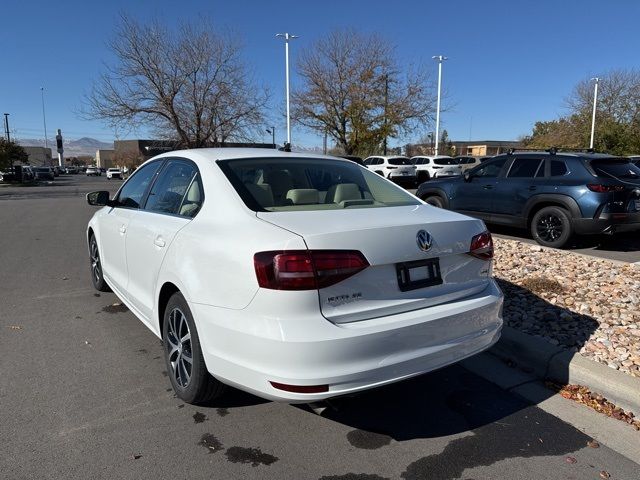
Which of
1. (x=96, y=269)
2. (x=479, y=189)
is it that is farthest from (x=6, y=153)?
(x=479, y=189)

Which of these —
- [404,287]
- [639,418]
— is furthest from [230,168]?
[639,418]

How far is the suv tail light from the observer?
2443 millimetres

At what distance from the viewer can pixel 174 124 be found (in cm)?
2597

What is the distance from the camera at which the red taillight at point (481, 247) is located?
3.06 metres

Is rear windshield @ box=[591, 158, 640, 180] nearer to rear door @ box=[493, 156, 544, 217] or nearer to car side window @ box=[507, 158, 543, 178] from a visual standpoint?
rear door @ box=[493, 156, 544, 217]

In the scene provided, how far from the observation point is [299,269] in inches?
96.3

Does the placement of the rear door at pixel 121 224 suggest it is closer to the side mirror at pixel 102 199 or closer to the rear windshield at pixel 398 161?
the side mirror at pixel 102 199

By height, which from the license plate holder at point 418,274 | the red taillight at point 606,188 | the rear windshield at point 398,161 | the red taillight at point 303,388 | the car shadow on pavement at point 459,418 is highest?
the rear windshield at point 398,161

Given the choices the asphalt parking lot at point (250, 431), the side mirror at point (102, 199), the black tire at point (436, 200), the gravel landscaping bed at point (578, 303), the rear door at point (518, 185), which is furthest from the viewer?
the black tire at point (436, 200)

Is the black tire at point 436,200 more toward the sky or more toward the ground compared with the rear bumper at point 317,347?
more toward the sky

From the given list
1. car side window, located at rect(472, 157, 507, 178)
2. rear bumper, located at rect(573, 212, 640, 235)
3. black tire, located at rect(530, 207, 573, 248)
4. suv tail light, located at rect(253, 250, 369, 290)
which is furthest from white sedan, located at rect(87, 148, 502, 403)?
car side window, located at rect(472, 157, 507, 178)

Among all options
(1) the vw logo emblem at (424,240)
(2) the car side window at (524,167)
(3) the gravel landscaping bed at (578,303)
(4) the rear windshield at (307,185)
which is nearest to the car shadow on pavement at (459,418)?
(3) the gravel landscaping bed at (578,303)

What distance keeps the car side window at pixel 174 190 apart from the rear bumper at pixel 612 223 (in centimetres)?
682

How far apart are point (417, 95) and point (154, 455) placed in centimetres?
3311
